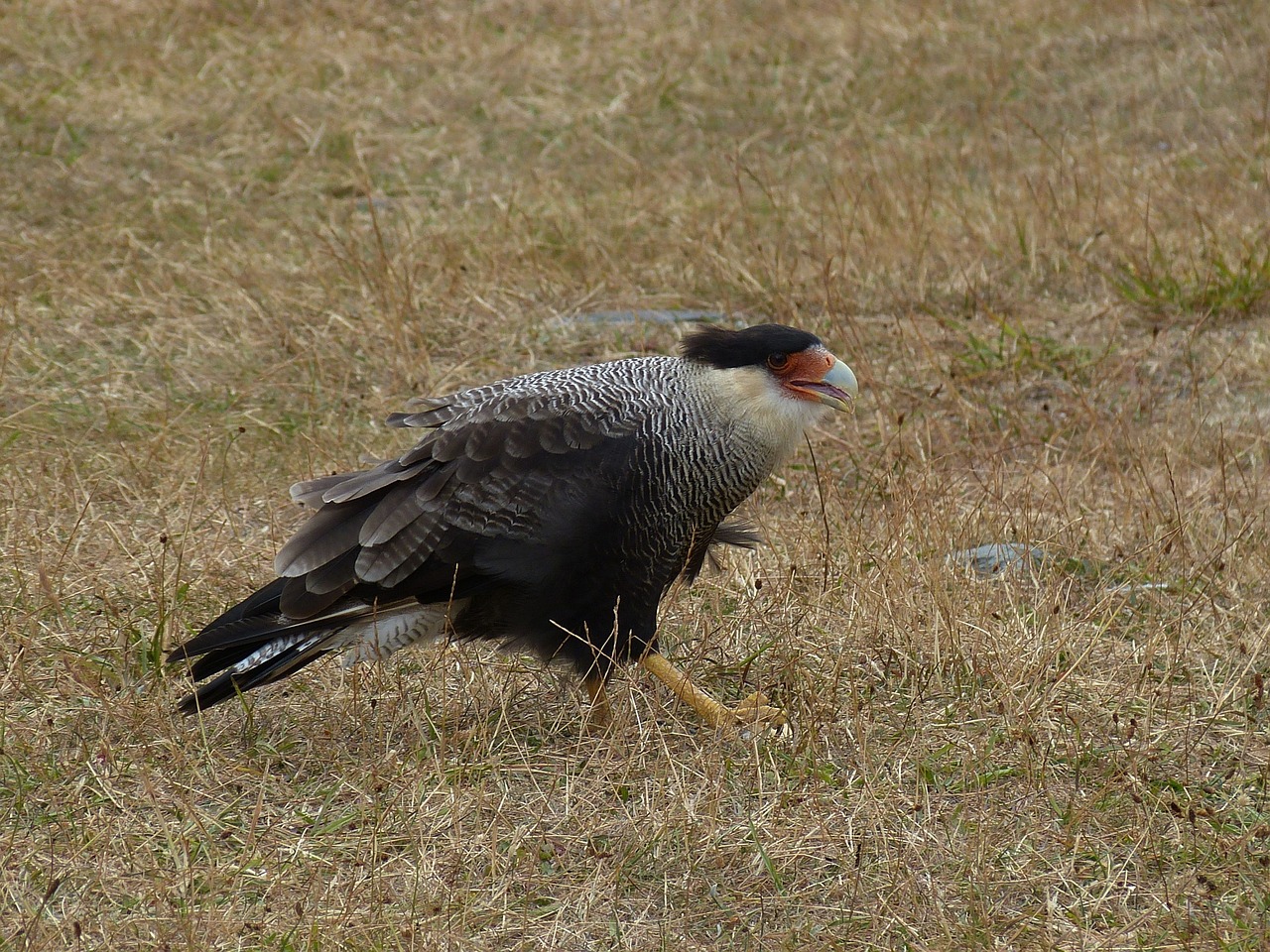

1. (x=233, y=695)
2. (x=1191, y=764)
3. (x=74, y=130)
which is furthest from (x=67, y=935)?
(x=74, y=130)

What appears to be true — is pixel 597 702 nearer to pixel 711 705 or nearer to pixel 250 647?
pixel 711 705

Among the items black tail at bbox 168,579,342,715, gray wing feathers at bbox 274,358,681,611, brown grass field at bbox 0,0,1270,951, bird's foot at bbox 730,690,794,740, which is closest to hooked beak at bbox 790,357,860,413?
gray wing feathers at bbox 274,358,681,611

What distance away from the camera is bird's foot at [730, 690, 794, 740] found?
387cm

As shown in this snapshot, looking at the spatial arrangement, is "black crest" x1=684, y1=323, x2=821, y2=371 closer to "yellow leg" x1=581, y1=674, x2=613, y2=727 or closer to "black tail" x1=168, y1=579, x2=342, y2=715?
"yellow leg" x1=581, y1=674, x2=613, y2=727

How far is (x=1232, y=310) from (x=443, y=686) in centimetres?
458

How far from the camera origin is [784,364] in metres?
3.99

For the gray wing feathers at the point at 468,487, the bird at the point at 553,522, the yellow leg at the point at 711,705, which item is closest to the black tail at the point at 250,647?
the bird at the point at 553,522

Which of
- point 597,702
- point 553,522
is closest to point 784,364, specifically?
point 553,522

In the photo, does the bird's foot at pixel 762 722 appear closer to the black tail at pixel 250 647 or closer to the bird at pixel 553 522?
the bird at pixel 553 522

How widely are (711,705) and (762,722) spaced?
0.64 feet

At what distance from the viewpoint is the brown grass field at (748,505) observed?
10.8 feet

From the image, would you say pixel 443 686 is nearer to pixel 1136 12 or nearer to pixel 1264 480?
pixel 1264 480

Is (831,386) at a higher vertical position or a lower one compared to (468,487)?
higher

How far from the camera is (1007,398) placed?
631cm
